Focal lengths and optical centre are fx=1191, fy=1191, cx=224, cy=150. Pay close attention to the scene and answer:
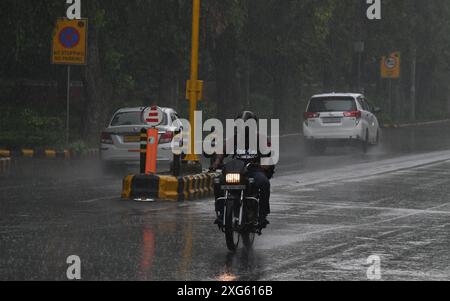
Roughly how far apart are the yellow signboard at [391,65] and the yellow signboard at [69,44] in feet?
95.1

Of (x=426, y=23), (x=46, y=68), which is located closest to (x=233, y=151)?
(x=46, y=68)

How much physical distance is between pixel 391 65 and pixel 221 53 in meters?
18.3

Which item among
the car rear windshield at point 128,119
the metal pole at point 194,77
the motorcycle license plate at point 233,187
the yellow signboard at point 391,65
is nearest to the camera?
the motorcycle license plate at point 233,187

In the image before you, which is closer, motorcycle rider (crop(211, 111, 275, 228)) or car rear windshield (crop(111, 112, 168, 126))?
motorcycle rider (crop(211, 111, 275, 228))

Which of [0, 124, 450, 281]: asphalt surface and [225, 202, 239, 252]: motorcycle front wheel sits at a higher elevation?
[225, 202, 239, 252]: motorcycle front wheel

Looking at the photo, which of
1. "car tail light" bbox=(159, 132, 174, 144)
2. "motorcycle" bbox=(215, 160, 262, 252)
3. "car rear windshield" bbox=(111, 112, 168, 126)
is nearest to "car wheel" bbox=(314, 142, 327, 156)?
"car rear windshield" bbox=(111, 112, 168, 126)

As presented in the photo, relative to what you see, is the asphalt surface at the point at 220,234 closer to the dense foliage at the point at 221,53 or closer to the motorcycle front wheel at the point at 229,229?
the motorcycle front wheel at the point at 229,229

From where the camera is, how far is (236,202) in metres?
13.6

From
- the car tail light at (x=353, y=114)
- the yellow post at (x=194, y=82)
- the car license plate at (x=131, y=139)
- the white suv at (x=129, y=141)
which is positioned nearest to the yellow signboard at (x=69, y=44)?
the white suv at (x=129, y=141)

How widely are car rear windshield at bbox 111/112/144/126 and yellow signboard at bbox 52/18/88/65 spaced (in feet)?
16.6

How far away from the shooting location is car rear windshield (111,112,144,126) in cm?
2716

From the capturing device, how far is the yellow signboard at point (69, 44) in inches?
1257

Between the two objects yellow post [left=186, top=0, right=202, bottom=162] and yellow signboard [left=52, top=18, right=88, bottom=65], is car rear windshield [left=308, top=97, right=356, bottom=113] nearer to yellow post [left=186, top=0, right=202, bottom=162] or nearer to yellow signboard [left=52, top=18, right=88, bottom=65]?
yellow signboard [left=52, top=18, right=88, bottom=65]
